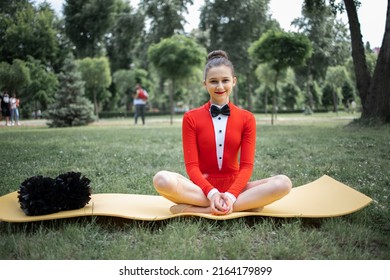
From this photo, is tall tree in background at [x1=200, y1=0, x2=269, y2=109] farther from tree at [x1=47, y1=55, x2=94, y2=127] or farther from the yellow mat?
the yellow mat

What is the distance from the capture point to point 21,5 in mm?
5668

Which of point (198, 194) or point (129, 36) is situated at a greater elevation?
point (129, 36)

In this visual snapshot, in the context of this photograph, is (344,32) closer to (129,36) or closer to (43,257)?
(43,257)

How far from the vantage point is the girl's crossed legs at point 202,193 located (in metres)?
2.98

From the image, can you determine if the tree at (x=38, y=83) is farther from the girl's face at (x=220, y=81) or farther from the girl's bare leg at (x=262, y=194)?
the girl's bare leg at (x=262, y=194)

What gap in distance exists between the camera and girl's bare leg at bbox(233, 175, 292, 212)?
297cm

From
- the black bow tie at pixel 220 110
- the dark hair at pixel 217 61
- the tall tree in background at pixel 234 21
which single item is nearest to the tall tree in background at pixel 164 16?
the tall tree in background at pixel 234 21

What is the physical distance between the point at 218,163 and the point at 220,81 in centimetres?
67

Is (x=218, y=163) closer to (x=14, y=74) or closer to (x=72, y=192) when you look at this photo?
(x=72, y=192)

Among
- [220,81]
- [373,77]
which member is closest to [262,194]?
[220,81]

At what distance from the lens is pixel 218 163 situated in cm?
324
